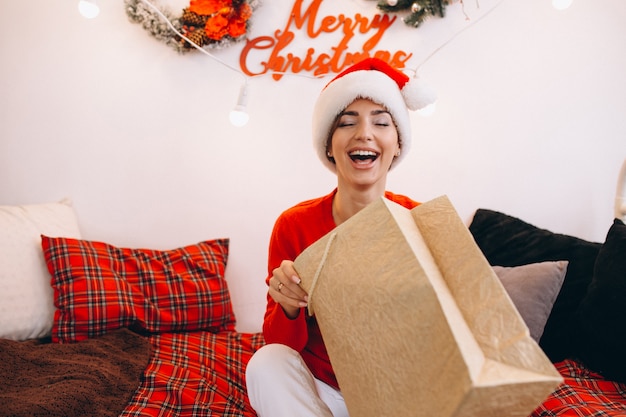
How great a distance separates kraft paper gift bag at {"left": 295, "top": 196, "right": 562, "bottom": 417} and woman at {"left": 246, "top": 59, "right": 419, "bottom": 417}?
22cm

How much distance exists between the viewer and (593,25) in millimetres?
1841

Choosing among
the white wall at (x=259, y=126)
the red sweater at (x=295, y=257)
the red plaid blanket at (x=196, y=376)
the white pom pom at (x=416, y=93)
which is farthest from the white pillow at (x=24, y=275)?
the white pom pom at (x=416, y=93)

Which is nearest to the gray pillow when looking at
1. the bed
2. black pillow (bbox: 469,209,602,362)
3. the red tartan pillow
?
the bed

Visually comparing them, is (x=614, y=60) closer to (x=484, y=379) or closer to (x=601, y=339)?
(x=601, y=339)

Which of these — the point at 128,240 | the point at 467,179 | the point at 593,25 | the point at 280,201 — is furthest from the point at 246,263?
the point at 593,25

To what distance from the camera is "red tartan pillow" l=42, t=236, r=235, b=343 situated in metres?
1.54

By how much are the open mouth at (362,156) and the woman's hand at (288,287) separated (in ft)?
1.30

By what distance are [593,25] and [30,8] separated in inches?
87.3

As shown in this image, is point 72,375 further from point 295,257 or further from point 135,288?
point 295,257

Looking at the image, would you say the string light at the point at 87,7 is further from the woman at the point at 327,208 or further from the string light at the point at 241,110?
the woman at the point at 327,208

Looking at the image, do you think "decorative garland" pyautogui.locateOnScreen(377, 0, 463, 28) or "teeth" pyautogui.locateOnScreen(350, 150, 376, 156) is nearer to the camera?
"teeth" pyautogui.locateOnScreen(350, 150, 376, 156)

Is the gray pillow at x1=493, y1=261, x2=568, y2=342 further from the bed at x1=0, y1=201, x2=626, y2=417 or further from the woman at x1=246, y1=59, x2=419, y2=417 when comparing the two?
the woman at x1=246, y1=59, x2=419, y2=417

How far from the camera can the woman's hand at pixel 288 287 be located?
3.01ft

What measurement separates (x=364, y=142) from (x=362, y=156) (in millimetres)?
37
